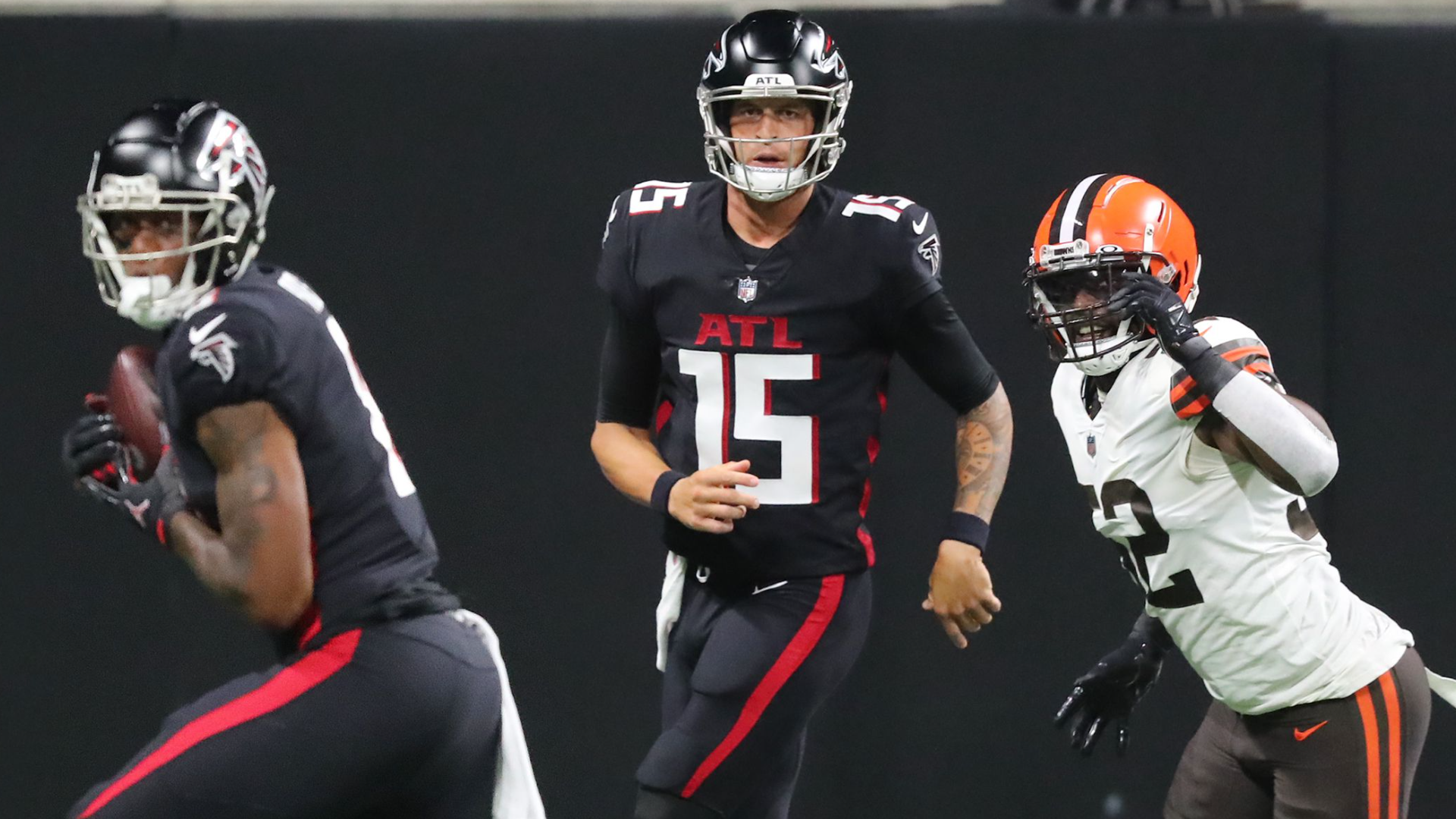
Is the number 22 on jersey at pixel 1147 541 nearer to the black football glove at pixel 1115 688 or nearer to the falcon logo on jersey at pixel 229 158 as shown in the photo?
the black football glove at pixel 1115 688

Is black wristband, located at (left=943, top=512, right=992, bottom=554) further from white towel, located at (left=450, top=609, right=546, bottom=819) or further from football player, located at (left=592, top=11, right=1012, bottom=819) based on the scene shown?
white towel, located at (left=450, top=609, right=546, bottom=819)

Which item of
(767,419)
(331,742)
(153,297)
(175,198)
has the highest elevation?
(175,198)

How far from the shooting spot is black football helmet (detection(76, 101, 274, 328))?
2545 millimetres

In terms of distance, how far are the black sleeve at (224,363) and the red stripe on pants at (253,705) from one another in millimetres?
345

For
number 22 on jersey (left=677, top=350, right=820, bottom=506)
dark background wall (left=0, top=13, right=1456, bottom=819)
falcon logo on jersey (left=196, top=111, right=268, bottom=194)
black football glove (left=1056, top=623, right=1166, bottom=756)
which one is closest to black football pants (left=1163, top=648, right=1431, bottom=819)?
black football glove (left=1056, top=623, right=1166, bottom=756)

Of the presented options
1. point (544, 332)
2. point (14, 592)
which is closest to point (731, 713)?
point (544, 332)

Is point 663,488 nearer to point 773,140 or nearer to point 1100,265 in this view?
point 773,140

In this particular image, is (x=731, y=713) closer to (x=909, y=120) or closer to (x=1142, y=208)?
(x=1142, y=208)

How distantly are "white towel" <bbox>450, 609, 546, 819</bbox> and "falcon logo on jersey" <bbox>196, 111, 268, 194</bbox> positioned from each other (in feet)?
2.36

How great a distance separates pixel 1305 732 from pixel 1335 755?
0.06m

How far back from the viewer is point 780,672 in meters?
2.89

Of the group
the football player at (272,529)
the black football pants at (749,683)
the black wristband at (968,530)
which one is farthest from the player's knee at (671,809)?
the black wristband at (968,530)

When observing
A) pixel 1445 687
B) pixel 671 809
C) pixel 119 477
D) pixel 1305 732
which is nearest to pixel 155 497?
pixel 119 477

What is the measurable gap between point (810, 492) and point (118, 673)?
199 centimetres
